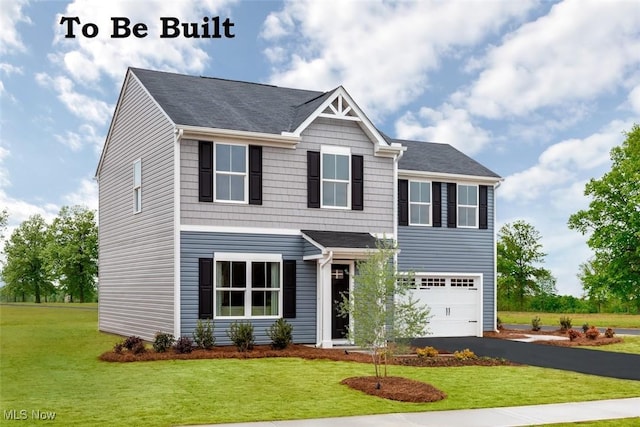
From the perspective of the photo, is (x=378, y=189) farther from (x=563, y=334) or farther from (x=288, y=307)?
(x=563, y=334)

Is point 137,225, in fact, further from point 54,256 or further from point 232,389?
point 54,256

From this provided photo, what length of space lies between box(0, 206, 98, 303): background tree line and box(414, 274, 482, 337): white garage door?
129 ft

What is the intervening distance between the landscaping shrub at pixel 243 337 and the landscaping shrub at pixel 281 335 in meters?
0.66

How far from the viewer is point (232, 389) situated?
1320 centimetres

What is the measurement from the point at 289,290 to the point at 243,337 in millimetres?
2522

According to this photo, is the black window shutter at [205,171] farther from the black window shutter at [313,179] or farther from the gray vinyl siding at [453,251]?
the gray vinyl siding at [453,251]

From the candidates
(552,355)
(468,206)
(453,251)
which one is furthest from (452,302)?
(552,355)

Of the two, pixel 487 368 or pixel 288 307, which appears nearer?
pixel 487 368

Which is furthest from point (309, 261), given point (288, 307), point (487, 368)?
point (487, 368)

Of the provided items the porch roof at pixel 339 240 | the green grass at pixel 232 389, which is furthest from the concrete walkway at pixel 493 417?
the porch roof at pixel 339 240

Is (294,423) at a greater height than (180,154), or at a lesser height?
lesser

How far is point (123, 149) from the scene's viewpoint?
83.9 ft

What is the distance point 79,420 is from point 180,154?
10.7 meters

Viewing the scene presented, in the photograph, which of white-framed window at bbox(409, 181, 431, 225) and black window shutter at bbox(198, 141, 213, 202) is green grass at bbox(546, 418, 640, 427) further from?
white-framed window at bbox(409, 181, 431, 225)
